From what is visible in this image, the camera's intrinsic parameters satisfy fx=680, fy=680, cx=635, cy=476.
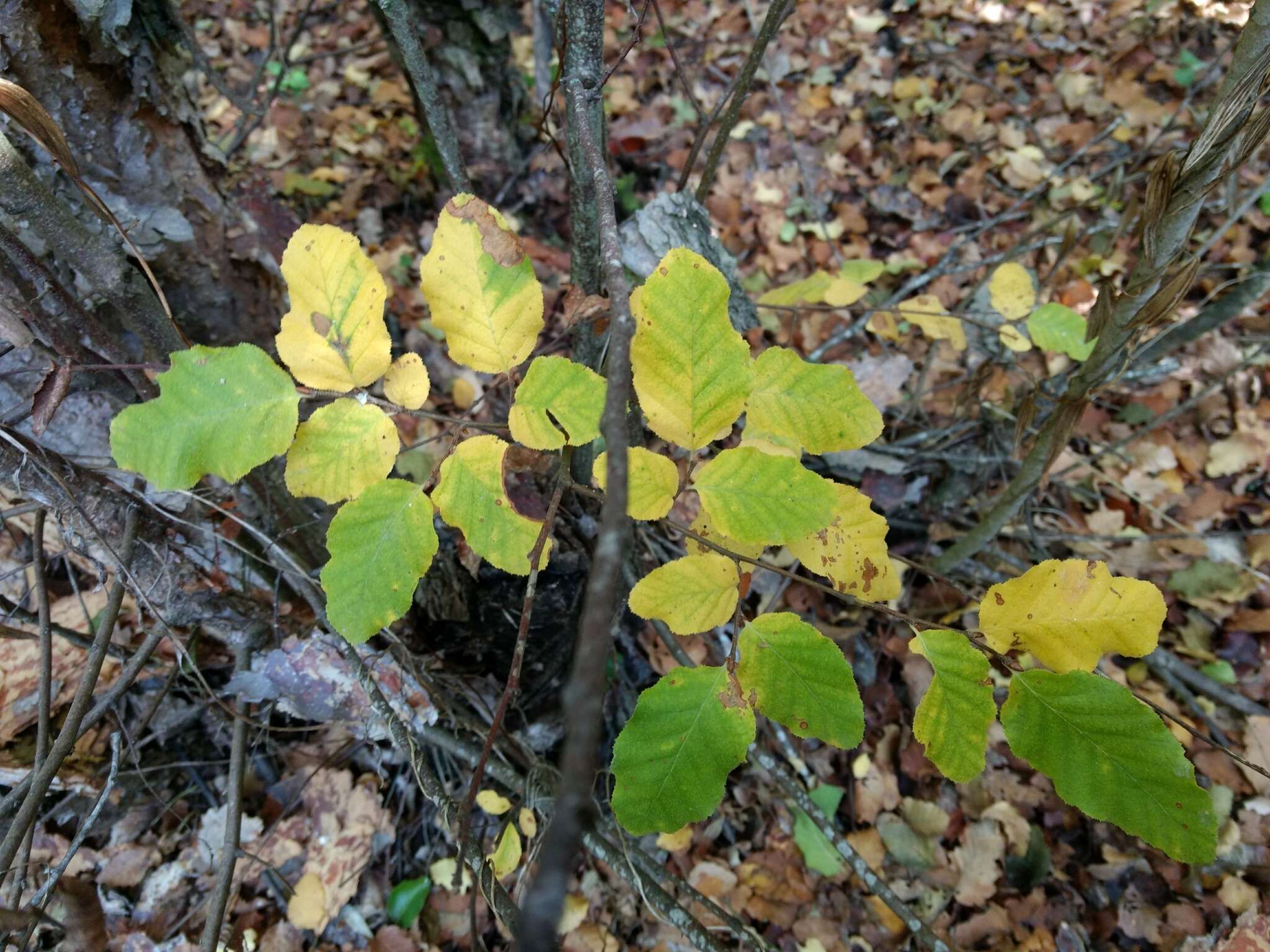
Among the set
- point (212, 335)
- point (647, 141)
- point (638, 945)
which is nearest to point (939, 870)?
point (638, 945)

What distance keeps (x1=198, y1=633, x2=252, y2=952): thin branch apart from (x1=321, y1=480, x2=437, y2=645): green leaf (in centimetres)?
66

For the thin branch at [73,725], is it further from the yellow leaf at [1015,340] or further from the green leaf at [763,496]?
the yellow leaf at [1015,340]

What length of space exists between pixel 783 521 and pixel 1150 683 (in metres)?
1.66

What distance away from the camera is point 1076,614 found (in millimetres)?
729

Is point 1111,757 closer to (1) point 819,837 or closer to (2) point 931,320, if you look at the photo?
(2) point 931,320

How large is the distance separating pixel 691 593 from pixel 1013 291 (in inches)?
37.9

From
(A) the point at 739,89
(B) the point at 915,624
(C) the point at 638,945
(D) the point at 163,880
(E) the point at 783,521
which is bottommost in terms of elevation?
(C) the point at 638,945

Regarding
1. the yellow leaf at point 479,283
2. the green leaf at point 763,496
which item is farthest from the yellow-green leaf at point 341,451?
the green leaf at point 763,496

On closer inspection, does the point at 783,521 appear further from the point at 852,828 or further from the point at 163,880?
the point at 163,880

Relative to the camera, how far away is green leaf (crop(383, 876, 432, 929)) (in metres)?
1.47

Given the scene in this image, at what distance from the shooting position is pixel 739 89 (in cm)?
125

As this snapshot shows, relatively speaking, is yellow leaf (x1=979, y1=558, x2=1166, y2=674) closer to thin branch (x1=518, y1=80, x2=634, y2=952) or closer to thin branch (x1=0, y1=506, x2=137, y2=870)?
thin branch (x1=518, y1=80, x2=634, y2=952)

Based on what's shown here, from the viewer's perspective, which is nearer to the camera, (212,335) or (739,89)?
(739,89)

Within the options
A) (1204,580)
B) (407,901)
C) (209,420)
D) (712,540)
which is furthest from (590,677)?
(1204,580)
